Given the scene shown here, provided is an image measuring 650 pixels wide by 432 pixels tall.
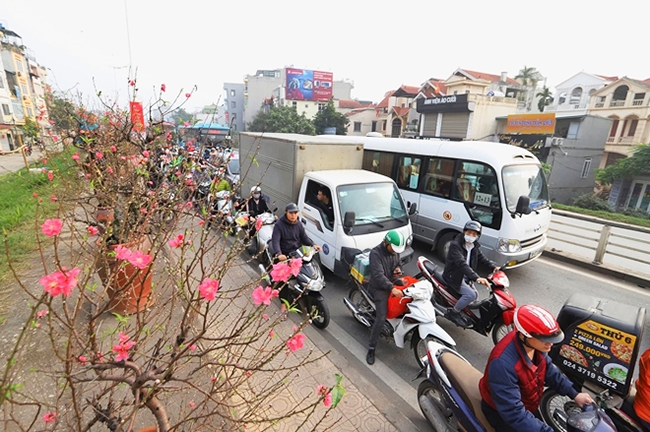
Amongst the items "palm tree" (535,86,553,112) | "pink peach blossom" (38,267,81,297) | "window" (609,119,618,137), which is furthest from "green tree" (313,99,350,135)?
"pink peach blossom" (38,267,81,297)

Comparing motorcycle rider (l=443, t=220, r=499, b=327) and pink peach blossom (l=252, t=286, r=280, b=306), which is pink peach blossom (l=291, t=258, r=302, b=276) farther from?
motorcycle rider (l=443, t=220, r=499, b=327)

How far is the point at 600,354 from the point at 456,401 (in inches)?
52.1

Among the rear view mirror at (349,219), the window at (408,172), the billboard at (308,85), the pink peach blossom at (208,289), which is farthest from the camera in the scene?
the billboard at (308,85)

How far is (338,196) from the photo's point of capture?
5383mm

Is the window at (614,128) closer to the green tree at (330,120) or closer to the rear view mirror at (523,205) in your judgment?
the green tree at (330,120)

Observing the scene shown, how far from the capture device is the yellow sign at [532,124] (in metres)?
19.6

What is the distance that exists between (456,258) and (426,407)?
1896 millimetres

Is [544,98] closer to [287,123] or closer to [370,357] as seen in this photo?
[287,123]

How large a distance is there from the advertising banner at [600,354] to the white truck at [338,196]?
8.69ft

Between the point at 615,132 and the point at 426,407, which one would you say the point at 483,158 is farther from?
the point at 615,132

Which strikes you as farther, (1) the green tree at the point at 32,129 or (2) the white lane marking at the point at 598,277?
(1) the green tree at the point at 32,129

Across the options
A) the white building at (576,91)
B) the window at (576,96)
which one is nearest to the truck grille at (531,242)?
the white building at (576,91)

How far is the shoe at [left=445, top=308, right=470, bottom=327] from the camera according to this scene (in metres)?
4.01

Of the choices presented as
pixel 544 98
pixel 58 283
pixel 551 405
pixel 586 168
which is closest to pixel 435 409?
pixel 551 405
